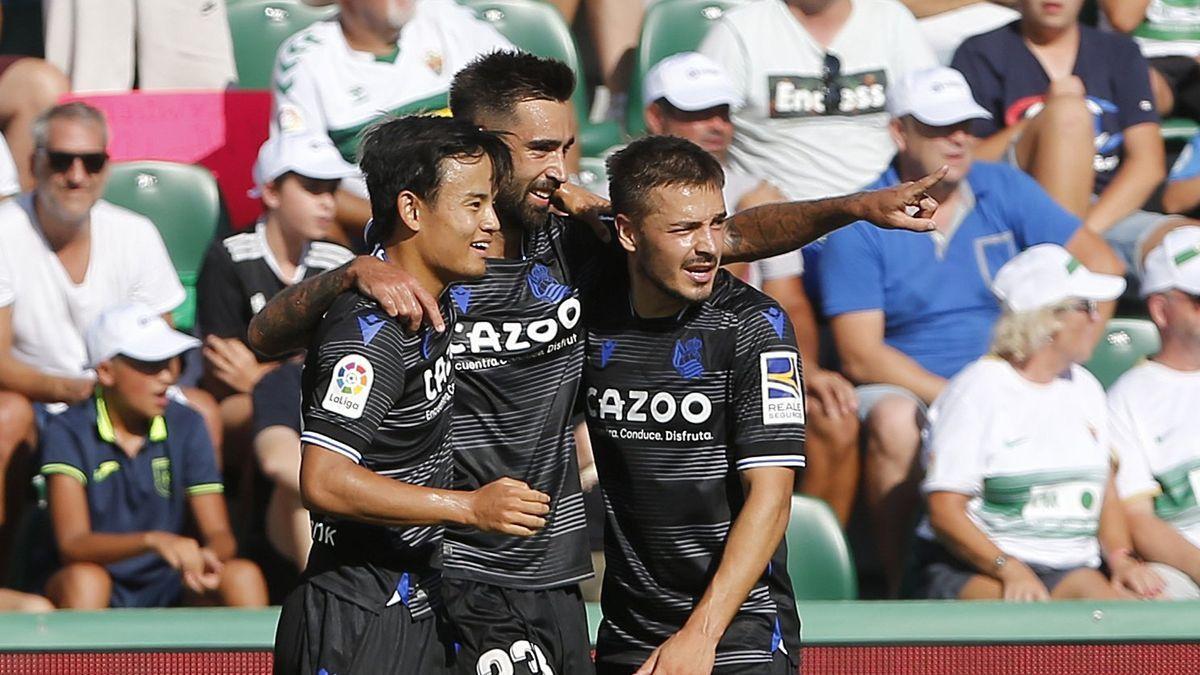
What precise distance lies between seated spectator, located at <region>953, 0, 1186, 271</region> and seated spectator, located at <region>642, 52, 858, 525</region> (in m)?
1.00

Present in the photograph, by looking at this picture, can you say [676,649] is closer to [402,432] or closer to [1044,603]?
[402,432]

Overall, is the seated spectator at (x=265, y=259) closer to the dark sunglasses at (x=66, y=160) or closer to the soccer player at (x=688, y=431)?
the dark sunglasses at (x=66, y=160)

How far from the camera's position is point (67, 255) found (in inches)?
220

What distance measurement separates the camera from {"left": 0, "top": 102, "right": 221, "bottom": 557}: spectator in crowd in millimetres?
5473

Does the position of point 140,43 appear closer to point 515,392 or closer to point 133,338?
point 133,338

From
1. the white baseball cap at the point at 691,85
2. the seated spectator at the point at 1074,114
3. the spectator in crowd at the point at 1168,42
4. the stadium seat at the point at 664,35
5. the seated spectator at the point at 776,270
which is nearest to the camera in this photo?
the seated spectator at the point at 776,270

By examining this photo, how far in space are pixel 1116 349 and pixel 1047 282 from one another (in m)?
0.73

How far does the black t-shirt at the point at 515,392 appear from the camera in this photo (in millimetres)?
3473

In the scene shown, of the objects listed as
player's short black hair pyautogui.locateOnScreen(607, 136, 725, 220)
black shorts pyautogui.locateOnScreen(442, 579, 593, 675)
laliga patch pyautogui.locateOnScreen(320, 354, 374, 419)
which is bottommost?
black shorts pyautogui.locateOnScreen(442, 579, 593, 675)

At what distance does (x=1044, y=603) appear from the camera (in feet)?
14.8

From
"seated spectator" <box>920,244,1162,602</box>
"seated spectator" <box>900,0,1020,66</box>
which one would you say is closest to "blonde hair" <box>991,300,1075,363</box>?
"seated spectator" <box>920,244,1162,602</box>

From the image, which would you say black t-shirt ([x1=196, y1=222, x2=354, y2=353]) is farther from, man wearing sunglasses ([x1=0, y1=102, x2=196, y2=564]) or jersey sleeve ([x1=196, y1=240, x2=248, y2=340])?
man wearing sunglasses ([x1=0, y1=102, x2=196, y2=564])

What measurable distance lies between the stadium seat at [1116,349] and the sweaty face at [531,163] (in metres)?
2.98

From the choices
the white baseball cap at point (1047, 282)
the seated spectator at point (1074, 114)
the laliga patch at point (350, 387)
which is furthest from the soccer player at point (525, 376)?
the seated spectator at point (1074, 114)
